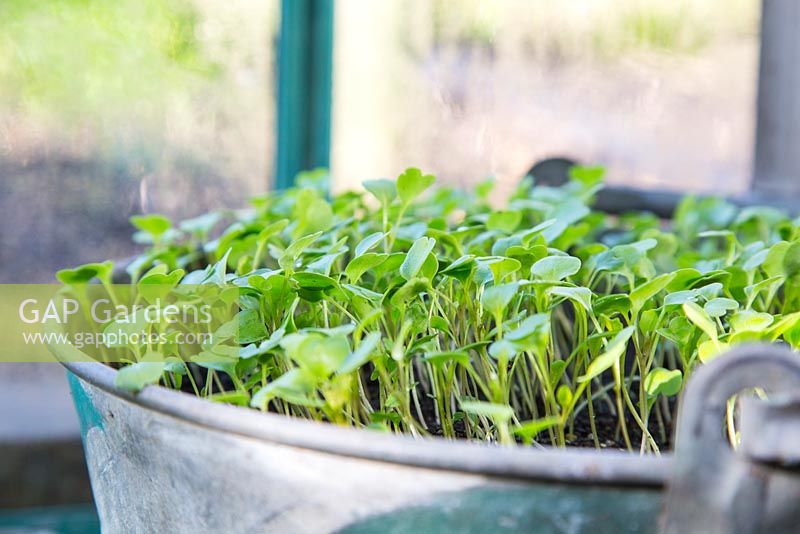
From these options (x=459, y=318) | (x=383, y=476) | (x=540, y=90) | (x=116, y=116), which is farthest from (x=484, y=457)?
(x=540, y=90)

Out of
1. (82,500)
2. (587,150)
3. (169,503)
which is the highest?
(587,150)

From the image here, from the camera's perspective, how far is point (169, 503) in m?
0.43

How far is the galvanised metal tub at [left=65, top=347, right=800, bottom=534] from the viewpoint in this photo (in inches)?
12.8

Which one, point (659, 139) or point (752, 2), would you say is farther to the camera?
point (752, 2)

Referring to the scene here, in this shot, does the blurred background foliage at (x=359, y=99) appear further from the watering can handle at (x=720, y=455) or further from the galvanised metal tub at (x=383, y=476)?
the watering can handle at (x=720, y=455)

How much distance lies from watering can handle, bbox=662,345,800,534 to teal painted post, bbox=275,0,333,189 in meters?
1.35

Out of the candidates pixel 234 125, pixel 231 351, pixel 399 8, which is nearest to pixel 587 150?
pixel 399 8

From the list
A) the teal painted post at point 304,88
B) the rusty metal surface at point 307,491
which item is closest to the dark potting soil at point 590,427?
the rusty metal surface at point 307,491

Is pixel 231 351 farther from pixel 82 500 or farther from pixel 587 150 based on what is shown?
pixel 587 150

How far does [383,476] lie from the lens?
0.34 meters

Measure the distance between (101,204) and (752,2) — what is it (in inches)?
64.2

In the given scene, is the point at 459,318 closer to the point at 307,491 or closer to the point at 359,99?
the point at 307,491

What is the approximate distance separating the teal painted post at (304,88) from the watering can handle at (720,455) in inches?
53.2

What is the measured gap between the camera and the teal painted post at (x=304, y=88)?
1.60m
